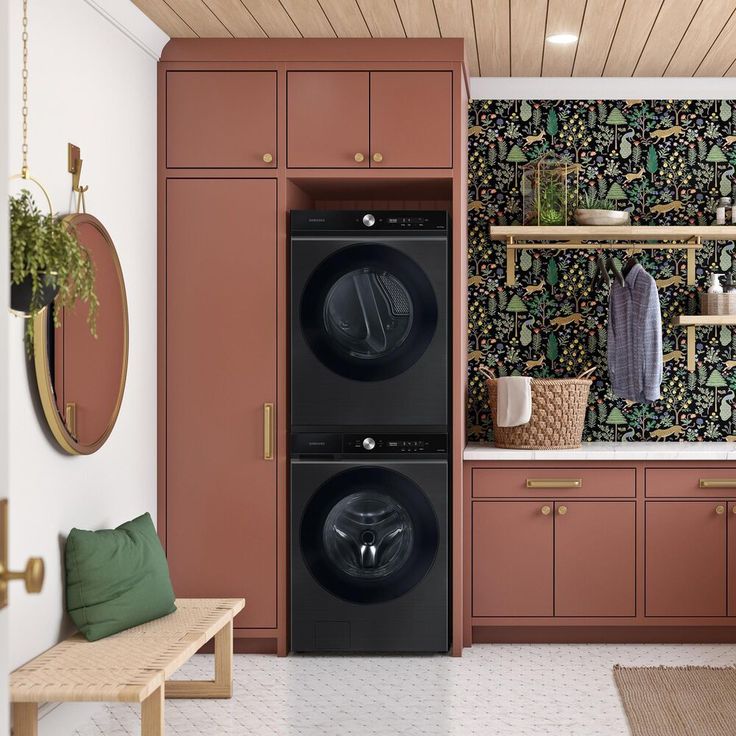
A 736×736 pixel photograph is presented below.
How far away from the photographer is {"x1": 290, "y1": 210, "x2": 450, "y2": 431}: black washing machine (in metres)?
3.96

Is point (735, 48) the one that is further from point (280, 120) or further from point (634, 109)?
point (280, 120)

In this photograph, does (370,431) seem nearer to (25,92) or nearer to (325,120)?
(325,120)

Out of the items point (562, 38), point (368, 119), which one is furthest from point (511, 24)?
point (368, 119)

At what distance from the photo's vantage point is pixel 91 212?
328 centimetres

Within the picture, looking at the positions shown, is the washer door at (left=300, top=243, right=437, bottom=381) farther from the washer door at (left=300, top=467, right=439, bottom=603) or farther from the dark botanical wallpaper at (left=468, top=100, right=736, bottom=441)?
the dark botanical wallpaper at (left=468, top=100, right=736, bottom=441)

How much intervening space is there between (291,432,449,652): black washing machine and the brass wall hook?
133cm

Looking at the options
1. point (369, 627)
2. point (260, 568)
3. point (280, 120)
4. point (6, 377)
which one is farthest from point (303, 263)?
point (6, 377)

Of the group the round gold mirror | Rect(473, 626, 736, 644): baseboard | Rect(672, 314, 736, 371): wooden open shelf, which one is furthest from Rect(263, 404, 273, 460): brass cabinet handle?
Rect(672, 314, 736, 371): wooden open shelf

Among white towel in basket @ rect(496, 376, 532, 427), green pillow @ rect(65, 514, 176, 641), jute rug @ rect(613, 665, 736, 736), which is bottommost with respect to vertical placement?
jute rug @ rect(613, 665, 736, 736)

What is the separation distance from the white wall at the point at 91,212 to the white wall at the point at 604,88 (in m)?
1.60

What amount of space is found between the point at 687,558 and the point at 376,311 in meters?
1.67

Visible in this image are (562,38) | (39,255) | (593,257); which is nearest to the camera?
(39,255)

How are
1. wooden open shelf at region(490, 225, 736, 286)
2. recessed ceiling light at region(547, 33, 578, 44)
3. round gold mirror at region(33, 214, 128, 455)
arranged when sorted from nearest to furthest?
1. round gold mirror at region(33, 214, 128, 455)
2. recessed ceiling light at region(547, 33, 578, 44)
3. wooden open shelf at region(490, 225, 736, 286)

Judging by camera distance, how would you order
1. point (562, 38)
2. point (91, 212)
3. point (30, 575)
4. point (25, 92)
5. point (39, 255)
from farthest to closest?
point (562, 38) < point (91, 212) < point (25, 92) < point (39, 255) < point (30, 575)
